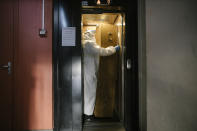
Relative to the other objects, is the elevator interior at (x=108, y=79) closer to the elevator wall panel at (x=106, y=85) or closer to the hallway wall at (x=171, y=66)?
the elevator wall panel at (x=106, y=85)

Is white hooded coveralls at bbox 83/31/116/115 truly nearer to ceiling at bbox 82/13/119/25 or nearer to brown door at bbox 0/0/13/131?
ceiling at bbox 82/13/119/25

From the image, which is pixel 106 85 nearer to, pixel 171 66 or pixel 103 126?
pixel 103 126

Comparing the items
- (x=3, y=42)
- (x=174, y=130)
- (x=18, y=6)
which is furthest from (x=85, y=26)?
(x=174, y=130)

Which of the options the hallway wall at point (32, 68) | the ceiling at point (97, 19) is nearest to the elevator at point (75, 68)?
the hallway wall at point (32, 68)

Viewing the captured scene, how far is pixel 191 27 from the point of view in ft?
4.69

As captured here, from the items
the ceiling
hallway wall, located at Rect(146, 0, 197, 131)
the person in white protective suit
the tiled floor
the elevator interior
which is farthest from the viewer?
the ceiling

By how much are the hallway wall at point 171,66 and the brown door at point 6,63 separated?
1820 mm

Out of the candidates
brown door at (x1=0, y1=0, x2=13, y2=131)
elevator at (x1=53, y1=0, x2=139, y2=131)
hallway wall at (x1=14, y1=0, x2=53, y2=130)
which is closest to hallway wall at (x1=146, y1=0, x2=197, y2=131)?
elevator at (x1=53, y1=0, x2=139, y2=131)

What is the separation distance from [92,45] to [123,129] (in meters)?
1.49

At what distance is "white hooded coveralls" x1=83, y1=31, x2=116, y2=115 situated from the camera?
7.24 feet

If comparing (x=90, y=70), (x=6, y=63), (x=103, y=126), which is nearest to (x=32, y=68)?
(x=6, y=63)

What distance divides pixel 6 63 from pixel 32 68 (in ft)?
1.16

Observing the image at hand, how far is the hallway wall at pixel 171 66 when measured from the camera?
1.40 metres

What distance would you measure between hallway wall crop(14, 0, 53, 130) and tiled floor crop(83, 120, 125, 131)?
60cm
